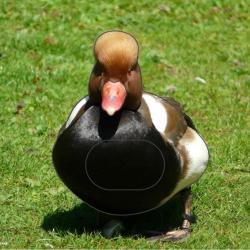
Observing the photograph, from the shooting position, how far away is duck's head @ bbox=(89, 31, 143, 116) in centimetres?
423

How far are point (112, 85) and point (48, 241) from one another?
107cm

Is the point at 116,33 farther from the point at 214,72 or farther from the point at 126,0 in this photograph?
the point at 126,0

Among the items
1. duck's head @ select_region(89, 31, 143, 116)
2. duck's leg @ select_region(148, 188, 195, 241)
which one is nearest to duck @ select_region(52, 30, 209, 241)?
duck's head @ select_region(89, 31, 143, 116)

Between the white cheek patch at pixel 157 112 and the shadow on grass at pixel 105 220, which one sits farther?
the shadow on grass at pixel 105 220

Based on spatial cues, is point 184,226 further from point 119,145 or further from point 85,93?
point 85,93

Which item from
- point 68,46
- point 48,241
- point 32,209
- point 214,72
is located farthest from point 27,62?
point 48,241

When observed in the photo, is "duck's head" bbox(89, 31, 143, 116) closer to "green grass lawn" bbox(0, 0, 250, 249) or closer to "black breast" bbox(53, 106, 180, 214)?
"black breast" bbox(53, 106, 180, 214)

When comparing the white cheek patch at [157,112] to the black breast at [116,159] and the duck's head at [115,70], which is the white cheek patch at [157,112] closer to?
the black breast at [116,159]

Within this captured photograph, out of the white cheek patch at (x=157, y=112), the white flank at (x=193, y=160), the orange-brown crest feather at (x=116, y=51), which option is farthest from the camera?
the white flank at (x=193, y=160)

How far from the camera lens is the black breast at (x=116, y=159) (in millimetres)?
4320

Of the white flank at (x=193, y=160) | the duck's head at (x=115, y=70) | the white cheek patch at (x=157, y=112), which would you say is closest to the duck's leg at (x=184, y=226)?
the white flank at (x=193, y=160)

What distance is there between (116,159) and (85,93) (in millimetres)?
3462

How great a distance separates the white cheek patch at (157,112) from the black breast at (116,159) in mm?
124

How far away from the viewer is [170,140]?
4527 millimetres
